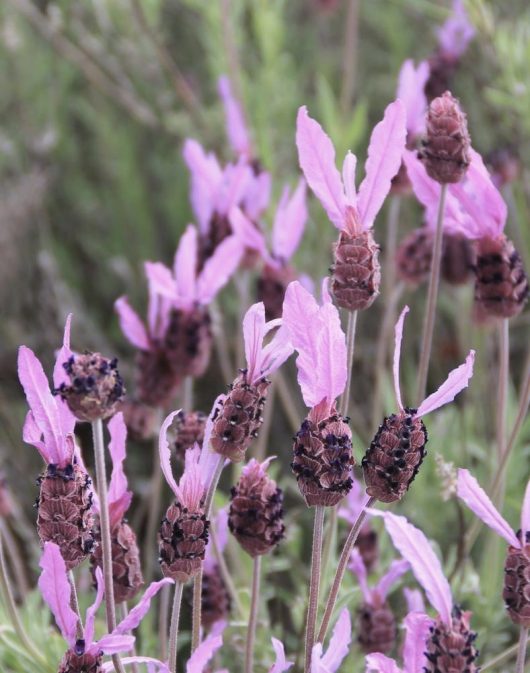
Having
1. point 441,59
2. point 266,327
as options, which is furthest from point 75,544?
point 441,59

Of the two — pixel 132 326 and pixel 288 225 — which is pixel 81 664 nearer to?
pixel 132 326

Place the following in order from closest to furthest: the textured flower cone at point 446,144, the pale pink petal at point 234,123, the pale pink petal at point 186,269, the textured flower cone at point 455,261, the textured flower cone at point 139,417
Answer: the textured flower cone at point 446,144
the pale pink petal at point 186,269
the textured flower cone at point 139,417
the textured flower cone at point 455,261
the pale pink petal at point 234,123

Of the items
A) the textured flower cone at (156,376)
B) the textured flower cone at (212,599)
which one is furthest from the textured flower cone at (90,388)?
the textured flower cone at (156,376)

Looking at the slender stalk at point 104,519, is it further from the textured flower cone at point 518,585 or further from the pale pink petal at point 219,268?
the pale pink petal at point 219,268

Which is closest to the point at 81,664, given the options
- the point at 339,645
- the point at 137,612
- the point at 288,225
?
the point at 137,612

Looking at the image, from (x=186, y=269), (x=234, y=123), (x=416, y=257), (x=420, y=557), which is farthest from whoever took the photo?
(x=234, y=123)

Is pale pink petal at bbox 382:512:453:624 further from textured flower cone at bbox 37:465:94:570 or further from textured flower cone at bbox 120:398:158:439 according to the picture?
textured flower cone at bbox 120:398:158:439
